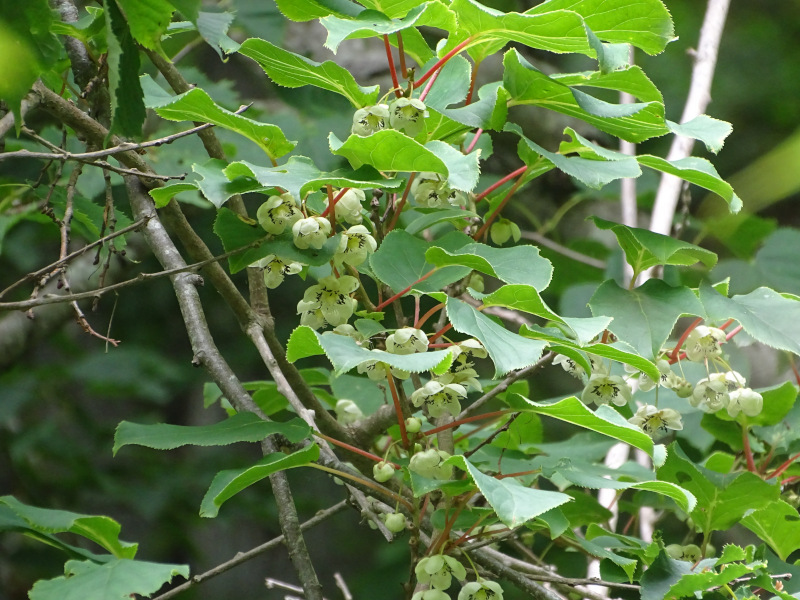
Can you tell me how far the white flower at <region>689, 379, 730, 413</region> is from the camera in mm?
783

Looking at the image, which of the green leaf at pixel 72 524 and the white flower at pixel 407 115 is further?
the green leaf at pixel 72 524

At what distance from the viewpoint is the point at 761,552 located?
2.38 feet

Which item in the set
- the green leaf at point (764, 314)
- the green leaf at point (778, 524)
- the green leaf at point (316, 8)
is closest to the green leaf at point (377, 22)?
the green leaf at point (316, 8)

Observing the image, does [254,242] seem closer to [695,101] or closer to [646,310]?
[646,310]

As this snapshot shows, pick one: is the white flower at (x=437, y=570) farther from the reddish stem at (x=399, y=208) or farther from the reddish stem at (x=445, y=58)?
the reddish stem at (x=445, y=58)

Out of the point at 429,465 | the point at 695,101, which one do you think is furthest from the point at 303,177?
the point at 695,101

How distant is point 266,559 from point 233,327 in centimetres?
114

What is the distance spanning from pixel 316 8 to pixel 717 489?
602 mm

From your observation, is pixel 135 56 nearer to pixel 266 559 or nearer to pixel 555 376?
pixel 555 376

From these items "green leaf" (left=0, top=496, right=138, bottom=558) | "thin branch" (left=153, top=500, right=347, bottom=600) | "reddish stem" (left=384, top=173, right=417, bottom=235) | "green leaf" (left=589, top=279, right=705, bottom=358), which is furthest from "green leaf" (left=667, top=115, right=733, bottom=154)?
"green leaf" (left=0, top=496, right=138, bottom=558)

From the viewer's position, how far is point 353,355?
542 mm

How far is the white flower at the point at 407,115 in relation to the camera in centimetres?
63

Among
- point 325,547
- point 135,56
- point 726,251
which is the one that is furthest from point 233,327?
point 135,56

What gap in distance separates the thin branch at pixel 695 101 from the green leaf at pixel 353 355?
961mm
